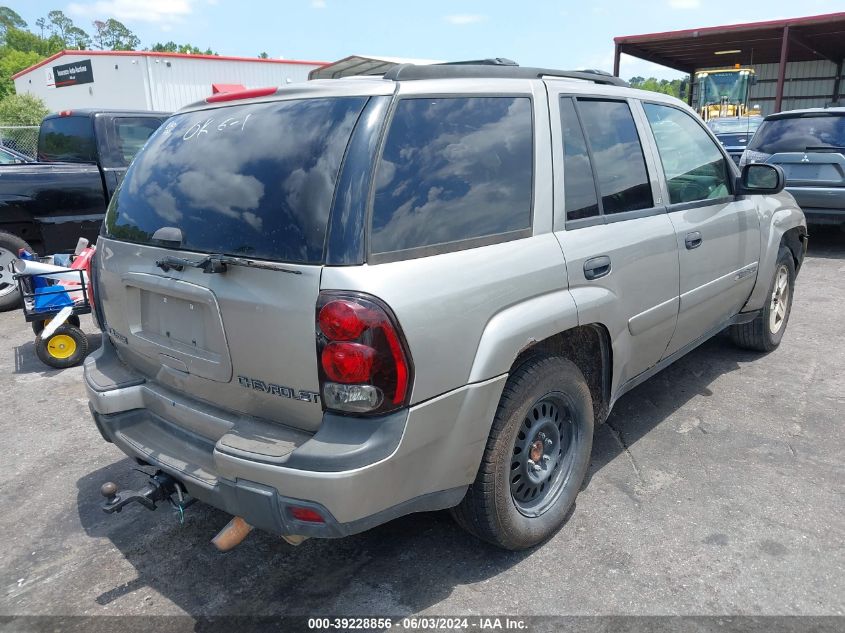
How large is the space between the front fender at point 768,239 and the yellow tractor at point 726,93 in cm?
1512

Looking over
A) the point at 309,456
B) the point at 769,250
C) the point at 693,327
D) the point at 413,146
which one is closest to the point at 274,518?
the point at 309,456

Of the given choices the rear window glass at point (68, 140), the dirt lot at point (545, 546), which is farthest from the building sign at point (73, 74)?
the dirt lot at point (545, 546)

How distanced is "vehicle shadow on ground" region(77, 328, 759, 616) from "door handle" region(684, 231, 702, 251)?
5.66 ft

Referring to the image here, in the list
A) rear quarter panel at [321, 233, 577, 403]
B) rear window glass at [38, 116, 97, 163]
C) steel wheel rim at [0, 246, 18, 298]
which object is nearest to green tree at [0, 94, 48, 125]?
rear window glass at [38, 116, 97, 163]

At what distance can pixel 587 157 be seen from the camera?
302 centimetres

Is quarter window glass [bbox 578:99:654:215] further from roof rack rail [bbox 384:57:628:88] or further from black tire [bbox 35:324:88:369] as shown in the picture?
black tire [bbox 35:324:88:369]

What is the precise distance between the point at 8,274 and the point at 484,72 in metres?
6.35

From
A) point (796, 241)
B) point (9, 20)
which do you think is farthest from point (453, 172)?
point (9, 20)

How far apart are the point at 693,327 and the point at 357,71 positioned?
2753mm

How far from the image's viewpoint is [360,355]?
205 centimetres

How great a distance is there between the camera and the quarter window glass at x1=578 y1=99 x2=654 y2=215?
310 cm

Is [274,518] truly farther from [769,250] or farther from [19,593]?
[769,250]

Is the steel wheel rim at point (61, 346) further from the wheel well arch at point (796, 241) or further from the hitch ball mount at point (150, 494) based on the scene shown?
the wheel well arch at point (796, 241)

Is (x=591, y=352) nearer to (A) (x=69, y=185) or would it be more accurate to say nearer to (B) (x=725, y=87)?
(A) (x=69, y=185)
